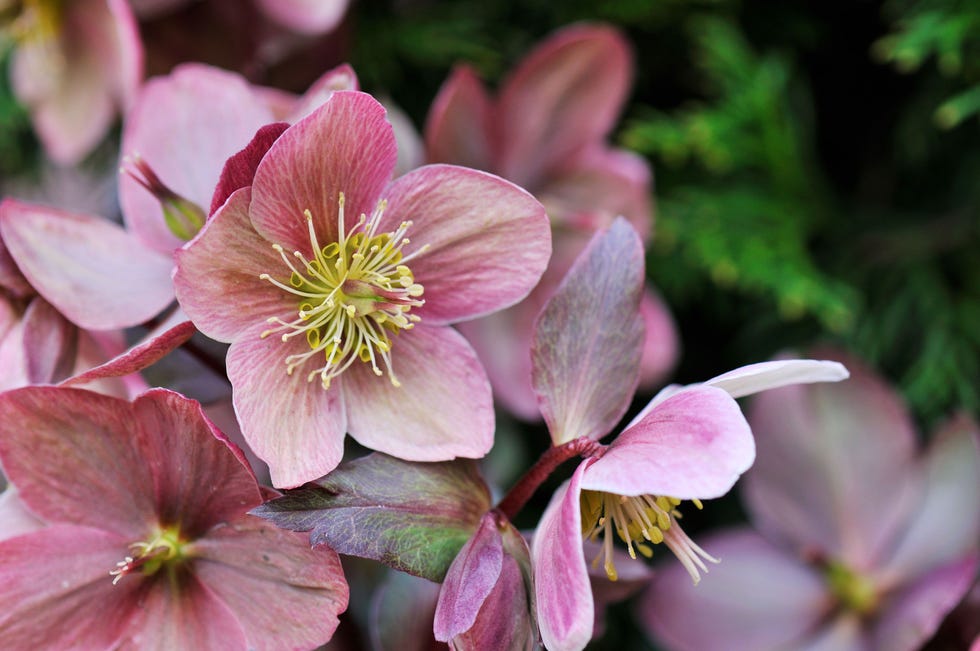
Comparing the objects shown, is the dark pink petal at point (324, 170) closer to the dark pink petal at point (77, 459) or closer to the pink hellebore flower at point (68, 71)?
the dark pink petal at point (77, 459)

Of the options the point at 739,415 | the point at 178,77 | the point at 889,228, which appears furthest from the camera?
the point at 889,228

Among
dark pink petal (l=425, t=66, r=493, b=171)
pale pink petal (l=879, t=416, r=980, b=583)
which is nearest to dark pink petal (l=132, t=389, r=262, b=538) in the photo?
dark pink petal (l=425, t=66, r=493, b=171)

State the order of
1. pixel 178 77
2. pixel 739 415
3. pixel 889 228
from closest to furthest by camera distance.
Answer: pixel 739 415, pixel 178 77, pixel 889 228

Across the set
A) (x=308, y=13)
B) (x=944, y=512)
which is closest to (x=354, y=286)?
(x=308, y=13)

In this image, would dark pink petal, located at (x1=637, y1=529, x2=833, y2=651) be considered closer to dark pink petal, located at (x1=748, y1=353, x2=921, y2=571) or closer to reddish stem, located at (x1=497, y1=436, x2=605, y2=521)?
dark pink petal, located at (x1=748, y1=353, x2=921, y2=571)

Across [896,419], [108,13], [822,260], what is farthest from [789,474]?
[108,13]

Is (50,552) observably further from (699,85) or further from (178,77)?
(699,85)

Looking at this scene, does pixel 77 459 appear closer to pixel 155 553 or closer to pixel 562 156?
pixel 155 553
